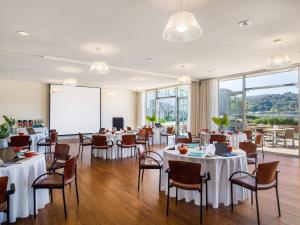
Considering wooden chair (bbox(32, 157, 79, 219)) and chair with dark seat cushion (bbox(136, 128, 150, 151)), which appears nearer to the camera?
wooden chair (bbox(32, 157, 79, 219))

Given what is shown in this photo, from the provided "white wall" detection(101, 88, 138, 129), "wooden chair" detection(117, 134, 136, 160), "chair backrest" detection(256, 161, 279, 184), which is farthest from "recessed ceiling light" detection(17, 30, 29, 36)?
"white wall" detection(101, 88, 138, 129)

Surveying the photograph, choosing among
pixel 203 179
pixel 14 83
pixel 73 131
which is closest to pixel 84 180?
pixel 203 179

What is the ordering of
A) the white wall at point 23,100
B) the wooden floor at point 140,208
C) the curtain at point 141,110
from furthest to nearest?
the curtain at point 141,110
the white wall at point 23,100
the wooden floor at point 140,208

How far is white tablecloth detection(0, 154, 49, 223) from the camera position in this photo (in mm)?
2767

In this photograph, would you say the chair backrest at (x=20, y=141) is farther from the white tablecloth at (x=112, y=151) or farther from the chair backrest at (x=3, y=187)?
the chair backrest at (x=3, y=187)

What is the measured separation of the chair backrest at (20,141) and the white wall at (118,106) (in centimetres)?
678

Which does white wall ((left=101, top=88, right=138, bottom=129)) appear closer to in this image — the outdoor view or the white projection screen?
the white projection screen

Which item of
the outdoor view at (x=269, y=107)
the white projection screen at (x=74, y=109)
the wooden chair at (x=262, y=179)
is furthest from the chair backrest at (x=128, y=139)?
the white projection screen at (x=74, y=109)

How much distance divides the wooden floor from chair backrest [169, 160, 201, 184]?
557 millimetres

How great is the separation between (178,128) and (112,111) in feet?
14.8

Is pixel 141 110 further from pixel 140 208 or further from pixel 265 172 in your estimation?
pixel 265 172

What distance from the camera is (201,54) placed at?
5.71 meters

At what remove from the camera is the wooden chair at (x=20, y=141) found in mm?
5910

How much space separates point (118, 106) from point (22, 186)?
430 inches
